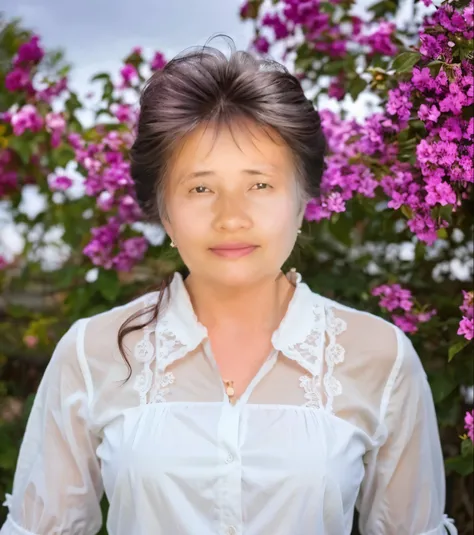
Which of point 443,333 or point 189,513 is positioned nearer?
point 189,513

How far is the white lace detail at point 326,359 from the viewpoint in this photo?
169cm

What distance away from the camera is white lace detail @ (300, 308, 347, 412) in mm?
1688

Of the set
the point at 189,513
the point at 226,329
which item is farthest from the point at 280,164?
the point at 189,513

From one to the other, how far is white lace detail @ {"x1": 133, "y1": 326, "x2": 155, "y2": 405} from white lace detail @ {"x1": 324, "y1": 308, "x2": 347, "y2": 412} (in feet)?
1.19

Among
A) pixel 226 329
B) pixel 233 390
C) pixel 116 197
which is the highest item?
pixel 116 197

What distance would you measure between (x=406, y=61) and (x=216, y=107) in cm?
47

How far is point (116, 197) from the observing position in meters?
2.70

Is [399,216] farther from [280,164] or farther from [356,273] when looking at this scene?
[356,273]

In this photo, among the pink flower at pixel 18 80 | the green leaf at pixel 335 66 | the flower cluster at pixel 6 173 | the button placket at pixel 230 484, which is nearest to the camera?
the button placket at pixel 230 484

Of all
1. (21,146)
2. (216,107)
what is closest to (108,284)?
(21,146)

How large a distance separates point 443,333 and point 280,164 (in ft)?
2.59

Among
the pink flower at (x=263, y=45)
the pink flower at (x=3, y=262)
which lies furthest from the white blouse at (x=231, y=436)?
the pink flower at (x=3, y=262)

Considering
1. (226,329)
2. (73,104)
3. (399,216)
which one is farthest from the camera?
(73,104)

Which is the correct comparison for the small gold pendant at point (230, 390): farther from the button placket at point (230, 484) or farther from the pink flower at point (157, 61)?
the pink flower at point (157, 61)
